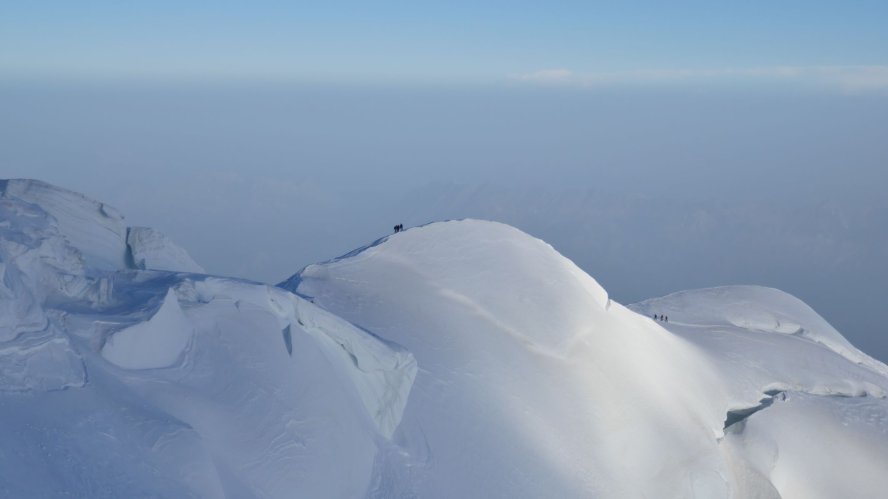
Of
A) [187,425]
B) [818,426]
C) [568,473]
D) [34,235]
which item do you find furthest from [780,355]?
[34,235]

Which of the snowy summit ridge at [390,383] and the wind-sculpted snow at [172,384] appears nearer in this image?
the wind-sculpted snow at [172,384]

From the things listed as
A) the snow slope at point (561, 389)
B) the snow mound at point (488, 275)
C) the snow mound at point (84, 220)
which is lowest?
the snow slope at point (561, 389)

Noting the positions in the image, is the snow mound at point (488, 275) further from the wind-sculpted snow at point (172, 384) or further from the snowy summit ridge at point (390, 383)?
the wind-sculpted snow at point (172, 384)

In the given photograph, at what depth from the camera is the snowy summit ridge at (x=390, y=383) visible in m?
14.6

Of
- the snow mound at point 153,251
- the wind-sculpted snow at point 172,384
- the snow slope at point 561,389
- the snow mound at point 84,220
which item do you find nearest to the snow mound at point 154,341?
the wind-sculpted snow at point 172,384

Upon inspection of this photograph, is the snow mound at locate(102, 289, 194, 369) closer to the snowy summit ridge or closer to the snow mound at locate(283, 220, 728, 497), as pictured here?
the snowy summit ridge

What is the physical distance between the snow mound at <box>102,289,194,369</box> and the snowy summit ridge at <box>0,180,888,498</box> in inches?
1.8

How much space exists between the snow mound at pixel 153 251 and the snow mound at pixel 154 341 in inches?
223

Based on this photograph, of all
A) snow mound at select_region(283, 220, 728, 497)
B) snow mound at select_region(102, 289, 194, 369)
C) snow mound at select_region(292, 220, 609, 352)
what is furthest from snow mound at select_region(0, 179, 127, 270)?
snow mound at select_region(283, 220, 728, 497)

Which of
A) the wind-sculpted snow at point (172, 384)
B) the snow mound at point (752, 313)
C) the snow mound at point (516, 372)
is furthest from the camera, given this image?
the snow mound at point (752, 313)

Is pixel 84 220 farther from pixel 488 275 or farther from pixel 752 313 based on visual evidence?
pixel 752 313

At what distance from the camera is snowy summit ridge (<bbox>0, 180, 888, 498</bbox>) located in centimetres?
1460

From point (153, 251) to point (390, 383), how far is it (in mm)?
9004

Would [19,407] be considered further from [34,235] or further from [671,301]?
[671,301]
